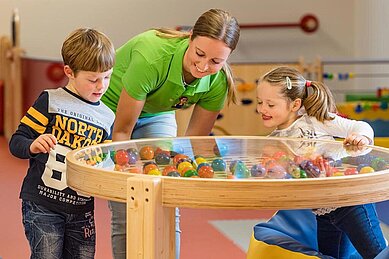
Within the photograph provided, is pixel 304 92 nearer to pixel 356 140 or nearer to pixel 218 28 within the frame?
pixel 356 140

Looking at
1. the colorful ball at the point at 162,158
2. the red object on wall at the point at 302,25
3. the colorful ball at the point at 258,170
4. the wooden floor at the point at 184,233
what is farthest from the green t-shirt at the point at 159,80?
the red object on wall at the point at 302,25

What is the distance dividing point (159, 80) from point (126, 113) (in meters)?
0.14

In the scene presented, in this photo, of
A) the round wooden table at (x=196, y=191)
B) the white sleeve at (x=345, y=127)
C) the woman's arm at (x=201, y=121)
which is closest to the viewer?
the round wooden table at (x=196, y=191)

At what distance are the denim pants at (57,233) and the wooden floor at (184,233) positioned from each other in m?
1.07

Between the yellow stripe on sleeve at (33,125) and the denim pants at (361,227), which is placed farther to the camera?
the denim pants at (361,227)

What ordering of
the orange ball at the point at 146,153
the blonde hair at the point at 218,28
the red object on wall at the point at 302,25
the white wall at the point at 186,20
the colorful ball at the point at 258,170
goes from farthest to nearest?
the red object on wall at the point at 302,25, the white wall at the point at 186,20, the blonde hair at the point at 218,28, the orange ball at the point at 146,153, the colorful ball at the point at 258,170

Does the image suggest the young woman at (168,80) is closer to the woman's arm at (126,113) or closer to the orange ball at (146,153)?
the woman's arm at (126,113)

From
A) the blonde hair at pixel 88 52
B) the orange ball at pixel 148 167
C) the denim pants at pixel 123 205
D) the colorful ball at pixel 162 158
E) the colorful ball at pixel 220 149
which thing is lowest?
the denim pants at pixel 123 205

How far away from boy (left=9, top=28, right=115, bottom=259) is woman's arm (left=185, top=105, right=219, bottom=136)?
20.4 inches

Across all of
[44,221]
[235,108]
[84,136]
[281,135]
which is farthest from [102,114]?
[235,108]

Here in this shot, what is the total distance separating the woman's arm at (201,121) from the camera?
255 cm

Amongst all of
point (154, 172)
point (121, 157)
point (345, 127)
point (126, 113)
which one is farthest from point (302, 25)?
point (154, 172)

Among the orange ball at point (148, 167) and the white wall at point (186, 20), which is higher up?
the orange ball at point (148, 167)

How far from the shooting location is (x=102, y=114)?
2.16 meters
